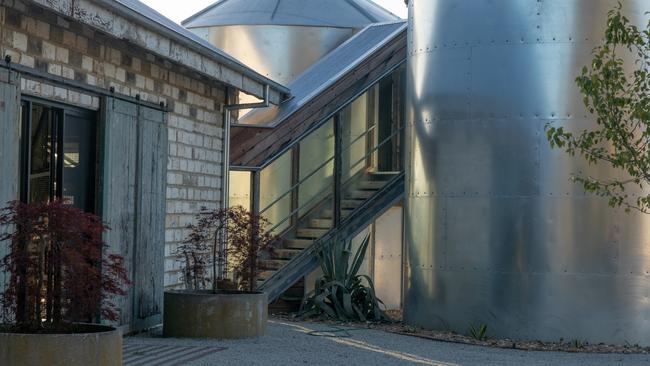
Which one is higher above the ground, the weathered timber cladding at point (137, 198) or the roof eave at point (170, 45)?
the roof eave at point (170, 45)

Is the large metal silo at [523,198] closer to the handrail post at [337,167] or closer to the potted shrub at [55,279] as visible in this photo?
the handrail post at [337,167]

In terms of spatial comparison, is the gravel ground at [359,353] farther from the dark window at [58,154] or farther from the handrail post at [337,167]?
the handrail post at [337,167]

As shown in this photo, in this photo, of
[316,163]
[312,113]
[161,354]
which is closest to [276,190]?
[316,163]

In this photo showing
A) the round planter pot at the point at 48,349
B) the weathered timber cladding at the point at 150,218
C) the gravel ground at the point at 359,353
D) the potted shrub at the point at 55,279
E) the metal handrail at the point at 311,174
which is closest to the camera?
the round planter pot at the point at 48,349

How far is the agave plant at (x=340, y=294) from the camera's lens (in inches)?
570

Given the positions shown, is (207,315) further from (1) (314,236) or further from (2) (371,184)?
(2) (371,184)

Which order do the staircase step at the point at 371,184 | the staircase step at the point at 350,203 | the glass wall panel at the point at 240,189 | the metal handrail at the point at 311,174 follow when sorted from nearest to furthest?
the metal handrail at the point at 311,174, the staircase step at the point at 350,203, the glass wall panel at the point at 240,189, the staircase step at the point at 371,184

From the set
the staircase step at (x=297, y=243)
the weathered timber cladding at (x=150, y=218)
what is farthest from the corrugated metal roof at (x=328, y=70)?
the weathered timber cladding at (x=150, y=218)

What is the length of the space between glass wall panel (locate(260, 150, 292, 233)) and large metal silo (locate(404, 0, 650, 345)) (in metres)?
4.98

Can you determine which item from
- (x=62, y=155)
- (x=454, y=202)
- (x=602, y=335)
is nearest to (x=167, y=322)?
(x=62, y=155)

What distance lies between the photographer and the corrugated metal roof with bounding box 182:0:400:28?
60.7ft

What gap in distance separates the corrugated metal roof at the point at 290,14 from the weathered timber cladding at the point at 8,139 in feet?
32.9

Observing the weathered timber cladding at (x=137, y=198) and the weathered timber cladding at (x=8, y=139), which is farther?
the weathered timber cladding at (x=137, y=198)

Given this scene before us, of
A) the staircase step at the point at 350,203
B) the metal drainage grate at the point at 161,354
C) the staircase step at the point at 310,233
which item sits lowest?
the metal drainage grate at the point at 161,354
